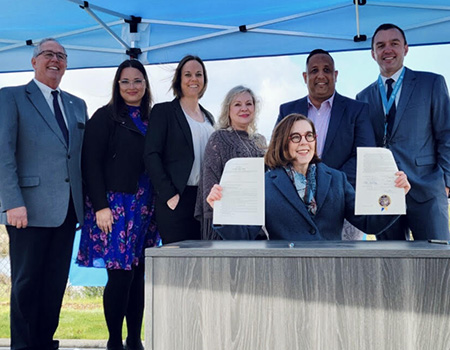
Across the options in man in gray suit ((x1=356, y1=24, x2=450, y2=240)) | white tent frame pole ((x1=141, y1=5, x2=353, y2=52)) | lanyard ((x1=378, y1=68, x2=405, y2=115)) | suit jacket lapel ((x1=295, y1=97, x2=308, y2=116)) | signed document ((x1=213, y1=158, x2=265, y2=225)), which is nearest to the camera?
signed document ((x1=213, y1=158, x2=265, y2=225))

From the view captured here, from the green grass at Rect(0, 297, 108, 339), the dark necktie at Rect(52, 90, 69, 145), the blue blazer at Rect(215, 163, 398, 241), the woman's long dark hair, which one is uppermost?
the woman's long dark hair

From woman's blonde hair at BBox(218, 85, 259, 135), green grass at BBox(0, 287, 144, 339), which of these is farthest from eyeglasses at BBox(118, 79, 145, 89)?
green grass at BBox(0, 287, 144, 339)

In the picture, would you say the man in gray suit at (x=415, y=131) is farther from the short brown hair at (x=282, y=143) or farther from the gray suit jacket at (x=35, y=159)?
the gray suit jacket at (x=35, y=159)

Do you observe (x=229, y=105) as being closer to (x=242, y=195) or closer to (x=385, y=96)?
(x=385, y=96)

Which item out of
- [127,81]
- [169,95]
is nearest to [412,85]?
[169,95]

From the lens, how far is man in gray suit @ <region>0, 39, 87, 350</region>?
2.96 meters

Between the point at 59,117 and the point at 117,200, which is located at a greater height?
the point at 59,117

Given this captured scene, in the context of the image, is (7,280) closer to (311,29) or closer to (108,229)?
(108,229)

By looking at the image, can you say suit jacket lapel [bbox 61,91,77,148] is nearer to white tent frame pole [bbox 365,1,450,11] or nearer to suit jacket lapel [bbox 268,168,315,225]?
suit jacket lapel [bbox 268,168,315,225]

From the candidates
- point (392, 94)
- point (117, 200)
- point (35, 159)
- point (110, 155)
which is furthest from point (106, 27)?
point (392, 94)

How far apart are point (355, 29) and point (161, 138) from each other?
1876 millimetres

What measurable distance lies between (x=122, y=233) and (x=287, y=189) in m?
1.12

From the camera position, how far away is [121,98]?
10.9 feet

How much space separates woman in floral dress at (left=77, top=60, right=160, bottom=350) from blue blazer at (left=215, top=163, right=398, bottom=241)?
92cm
